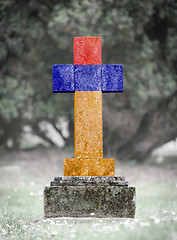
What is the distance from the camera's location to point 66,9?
9.71 meters

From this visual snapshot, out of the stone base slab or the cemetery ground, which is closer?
the cemetery ground

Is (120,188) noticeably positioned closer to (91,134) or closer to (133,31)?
(91,134)

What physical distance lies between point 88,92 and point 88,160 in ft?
3.18

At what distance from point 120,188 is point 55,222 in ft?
3.07

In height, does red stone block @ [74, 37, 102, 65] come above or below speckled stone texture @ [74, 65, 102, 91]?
above

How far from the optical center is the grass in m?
3.33

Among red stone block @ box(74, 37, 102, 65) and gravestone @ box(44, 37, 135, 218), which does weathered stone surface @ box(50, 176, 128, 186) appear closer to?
gravestone @ box(44, 37, 135, 218)

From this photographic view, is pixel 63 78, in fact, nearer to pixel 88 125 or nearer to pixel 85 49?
pixel 85 49

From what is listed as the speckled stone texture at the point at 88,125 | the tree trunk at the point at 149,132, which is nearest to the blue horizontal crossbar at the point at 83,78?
the speckled stone texture at the point at 88,125

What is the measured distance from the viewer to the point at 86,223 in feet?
13.4

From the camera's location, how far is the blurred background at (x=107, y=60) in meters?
9.59

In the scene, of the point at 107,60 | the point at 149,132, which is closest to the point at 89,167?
the point at 107,60

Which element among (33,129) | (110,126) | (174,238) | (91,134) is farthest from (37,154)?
(174,238)

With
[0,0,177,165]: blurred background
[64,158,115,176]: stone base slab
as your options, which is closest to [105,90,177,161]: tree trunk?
[0,0,177,165]: blurred background
